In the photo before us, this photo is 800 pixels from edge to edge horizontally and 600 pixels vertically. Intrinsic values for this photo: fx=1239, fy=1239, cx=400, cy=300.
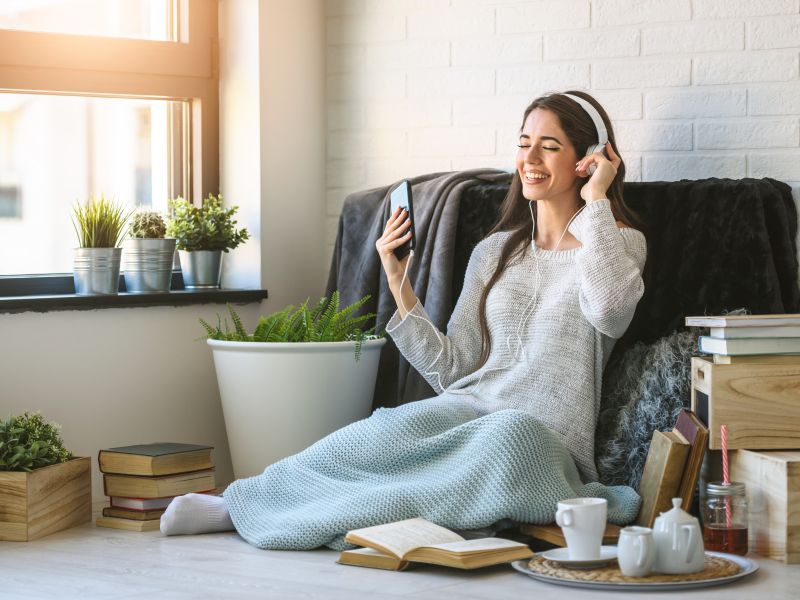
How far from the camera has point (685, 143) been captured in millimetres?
3141

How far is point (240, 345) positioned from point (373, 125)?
2.93 ft

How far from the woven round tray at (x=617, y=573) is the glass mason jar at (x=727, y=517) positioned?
0.12 meters

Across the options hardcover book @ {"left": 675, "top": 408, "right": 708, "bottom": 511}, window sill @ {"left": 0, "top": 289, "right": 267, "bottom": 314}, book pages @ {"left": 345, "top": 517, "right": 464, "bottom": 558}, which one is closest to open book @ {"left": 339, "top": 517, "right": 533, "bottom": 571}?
book pages @ {"left": 345, "top": 517, "right": 464, "bottom": 558}

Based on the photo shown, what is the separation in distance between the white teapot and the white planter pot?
113 centimetres

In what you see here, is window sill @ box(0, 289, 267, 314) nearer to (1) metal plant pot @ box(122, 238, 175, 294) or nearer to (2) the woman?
(1) metal plant pot @ box(122, 238, 175, 294)

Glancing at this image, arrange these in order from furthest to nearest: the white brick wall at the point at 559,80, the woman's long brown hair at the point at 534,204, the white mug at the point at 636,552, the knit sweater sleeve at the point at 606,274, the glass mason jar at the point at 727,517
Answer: the white brick wall at the point at 559,80 < the woman's long brown hair at the point at 534,204 < the knit sweater sleeve at the point at 606,274 < the glass mason jar at the point at 727,517 < the white mug at the point at 636,552

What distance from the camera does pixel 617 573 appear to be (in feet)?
7.22

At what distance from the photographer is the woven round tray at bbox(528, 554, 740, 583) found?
2.16 m

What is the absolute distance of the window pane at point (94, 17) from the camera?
10.7 feet

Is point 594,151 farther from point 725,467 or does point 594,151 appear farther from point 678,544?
point 678,544

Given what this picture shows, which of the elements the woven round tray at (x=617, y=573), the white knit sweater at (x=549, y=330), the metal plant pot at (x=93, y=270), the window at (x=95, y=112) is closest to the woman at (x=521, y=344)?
the white knit sweater at (x=549, y=330)

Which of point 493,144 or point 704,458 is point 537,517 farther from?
point 493,144

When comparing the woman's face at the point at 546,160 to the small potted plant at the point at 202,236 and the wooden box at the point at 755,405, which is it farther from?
the small potted plant at the point at 202,236

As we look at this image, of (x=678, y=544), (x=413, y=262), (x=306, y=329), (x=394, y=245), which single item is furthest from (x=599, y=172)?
(x=678, y=544)
